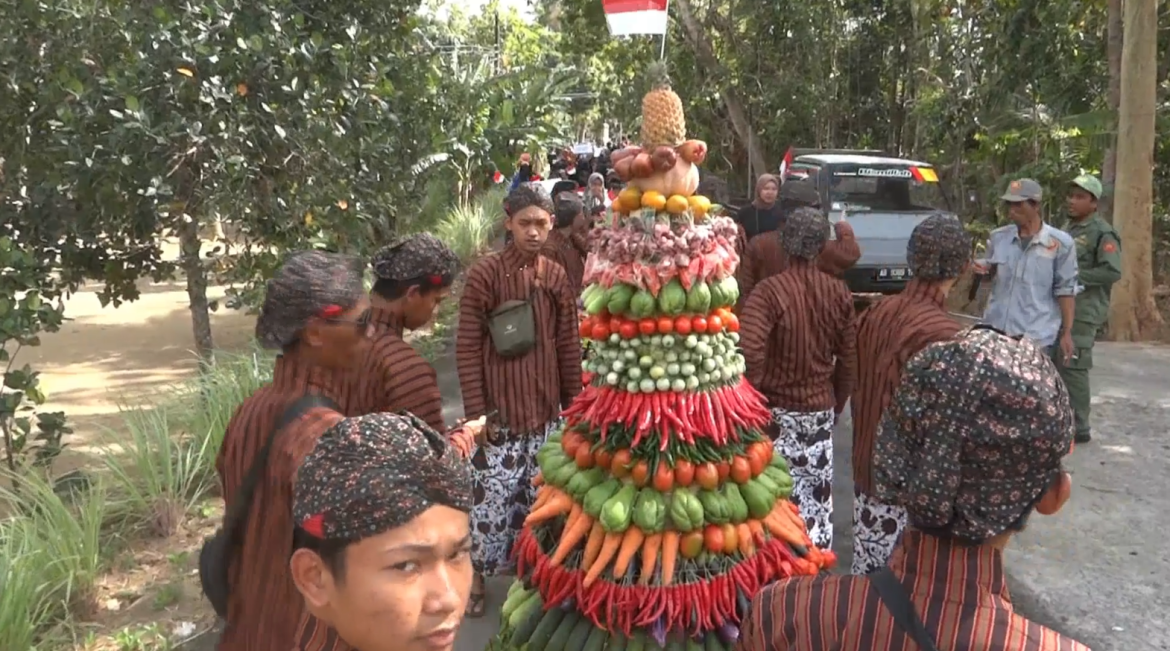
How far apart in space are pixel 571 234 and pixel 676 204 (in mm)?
4115

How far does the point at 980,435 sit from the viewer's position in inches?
54.7

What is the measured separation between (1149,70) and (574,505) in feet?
27.2

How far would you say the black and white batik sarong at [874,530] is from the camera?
3.47m

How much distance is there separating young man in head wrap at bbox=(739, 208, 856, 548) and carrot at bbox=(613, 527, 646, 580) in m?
1.39

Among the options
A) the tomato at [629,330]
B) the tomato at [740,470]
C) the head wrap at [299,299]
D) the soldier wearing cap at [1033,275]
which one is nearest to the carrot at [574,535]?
the tomato at [740,470]

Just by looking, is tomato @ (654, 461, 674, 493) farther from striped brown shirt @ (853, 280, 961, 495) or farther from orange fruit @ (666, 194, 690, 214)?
striped brown shirt @ (853, 280, 961, 495)

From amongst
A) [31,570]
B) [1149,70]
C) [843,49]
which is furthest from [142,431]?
[843,49]

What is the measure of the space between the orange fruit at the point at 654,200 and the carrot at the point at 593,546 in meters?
0.96

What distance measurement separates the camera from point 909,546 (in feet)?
5.02

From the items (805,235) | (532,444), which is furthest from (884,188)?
(532,444)

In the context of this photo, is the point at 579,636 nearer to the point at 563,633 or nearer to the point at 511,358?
the point at 563,633

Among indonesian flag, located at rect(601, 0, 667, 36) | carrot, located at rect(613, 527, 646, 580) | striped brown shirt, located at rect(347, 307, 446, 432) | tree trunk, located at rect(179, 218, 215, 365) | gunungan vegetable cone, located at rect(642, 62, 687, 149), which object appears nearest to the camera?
carrot, located at rect(613, 527, 646, 580)

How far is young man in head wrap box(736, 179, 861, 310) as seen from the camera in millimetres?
4566

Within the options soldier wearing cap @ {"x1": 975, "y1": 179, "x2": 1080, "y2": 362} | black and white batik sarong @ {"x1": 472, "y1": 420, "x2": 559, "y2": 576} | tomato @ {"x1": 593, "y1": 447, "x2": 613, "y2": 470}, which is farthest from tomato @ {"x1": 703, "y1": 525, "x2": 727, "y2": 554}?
soldier wearing cap @ {"x1": 975, "y1": 179, "x2": 1080, "y2": 362}
